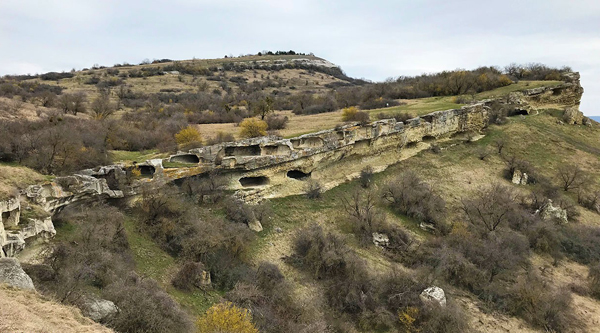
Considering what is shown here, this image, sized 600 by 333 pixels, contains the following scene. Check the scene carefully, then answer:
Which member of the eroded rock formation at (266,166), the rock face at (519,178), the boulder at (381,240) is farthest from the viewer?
the rock face at (519,178)

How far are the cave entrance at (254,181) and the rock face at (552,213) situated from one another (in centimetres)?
1368

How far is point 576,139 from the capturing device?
88.0 feet

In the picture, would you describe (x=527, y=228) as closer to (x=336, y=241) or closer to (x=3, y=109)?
(x=336, y=241)

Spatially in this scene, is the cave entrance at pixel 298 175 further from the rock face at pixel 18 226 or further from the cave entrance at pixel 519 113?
the cave entrance at pixel 519 113

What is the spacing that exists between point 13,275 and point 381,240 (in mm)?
12628

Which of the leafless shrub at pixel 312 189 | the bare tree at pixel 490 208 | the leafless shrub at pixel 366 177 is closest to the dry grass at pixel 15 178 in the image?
the leafless shrub at pixel 312 189

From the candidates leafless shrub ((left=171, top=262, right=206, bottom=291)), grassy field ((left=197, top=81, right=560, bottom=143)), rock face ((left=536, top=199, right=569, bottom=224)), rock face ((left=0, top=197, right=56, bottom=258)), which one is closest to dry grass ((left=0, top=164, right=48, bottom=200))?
rock face ((left=0, top=197, right=56, bottom=258))

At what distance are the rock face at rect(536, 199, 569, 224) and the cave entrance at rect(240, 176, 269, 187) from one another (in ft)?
44.9

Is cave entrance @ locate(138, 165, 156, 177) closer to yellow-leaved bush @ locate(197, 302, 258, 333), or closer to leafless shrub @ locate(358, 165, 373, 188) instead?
yellow-leaved bush @ locate(197, 302, 258, 333)

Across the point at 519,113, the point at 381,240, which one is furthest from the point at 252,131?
the point at 519,113

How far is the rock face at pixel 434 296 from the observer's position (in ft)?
37.6

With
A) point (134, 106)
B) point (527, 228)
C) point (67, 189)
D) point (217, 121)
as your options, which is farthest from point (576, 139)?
point (134, 106)

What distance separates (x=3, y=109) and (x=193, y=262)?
53.0ft

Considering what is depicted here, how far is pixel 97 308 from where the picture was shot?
7.09m
